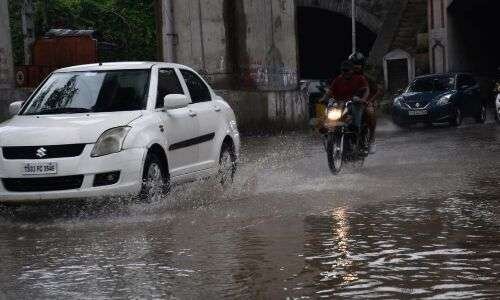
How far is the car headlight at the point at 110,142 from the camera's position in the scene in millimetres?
9836

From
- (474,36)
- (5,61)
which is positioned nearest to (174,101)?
(5,61)

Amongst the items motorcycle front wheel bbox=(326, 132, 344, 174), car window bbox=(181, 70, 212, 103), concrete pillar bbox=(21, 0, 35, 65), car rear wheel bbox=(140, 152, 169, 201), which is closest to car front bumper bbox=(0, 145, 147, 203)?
car rear wheel bbox=(140, 152, 169, 201)

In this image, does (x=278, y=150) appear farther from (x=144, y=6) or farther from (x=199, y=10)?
(x=144, y=6)

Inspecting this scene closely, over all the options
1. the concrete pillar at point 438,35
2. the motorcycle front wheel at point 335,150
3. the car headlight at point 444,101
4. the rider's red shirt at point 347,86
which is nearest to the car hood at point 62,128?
the motorcycle front wheel at point 335,150

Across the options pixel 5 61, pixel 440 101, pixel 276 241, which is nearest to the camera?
pixel 276 241

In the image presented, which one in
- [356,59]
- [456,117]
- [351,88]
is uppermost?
[356,59]

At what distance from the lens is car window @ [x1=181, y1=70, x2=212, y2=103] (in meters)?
12.0

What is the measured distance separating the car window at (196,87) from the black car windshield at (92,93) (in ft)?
2.83

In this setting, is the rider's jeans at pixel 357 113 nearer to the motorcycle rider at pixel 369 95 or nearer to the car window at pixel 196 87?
the motorcycle rider at pixel 369 95

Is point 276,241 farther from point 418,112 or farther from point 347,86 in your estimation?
point 418,112

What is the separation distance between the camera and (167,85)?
37.5ft

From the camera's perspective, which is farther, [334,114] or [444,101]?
[444,101]

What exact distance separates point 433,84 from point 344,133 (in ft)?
46.3

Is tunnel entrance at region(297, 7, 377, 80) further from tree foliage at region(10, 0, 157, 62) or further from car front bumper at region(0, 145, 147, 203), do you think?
car front bumper at region(0, 145, 147, 203)
